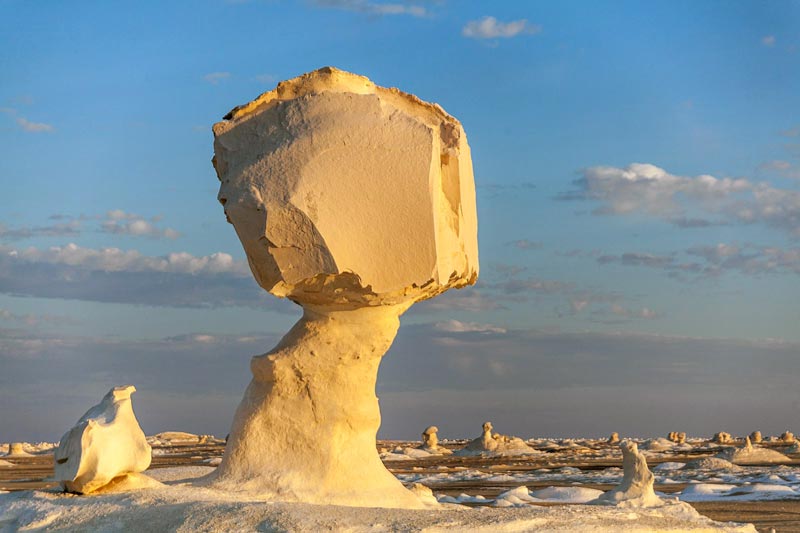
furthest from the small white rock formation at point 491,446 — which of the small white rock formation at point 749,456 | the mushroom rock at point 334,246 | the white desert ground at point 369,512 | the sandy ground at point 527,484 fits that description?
the mushroom rock at point 334,246

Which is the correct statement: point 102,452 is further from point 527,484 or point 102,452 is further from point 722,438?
point 722,438

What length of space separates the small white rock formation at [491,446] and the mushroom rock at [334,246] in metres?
28.1

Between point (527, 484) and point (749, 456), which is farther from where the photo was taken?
point (749, 456)

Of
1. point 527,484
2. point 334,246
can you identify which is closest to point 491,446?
point 527,484

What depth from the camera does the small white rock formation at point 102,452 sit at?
9.18 metres

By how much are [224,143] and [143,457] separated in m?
2.98

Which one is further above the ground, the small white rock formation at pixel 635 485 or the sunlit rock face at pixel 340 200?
the sunlit rock face at pixel 340 200

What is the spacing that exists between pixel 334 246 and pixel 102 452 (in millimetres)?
2679

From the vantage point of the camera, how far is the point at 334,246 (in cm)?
930

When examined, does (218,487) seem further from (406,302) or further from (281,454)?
(406,302)

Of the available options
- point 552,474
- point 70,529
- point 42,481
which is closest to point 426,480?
point 552,474

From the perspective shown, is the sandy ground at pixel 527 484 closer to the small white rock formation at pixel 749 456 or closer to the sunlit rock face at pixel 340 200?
the small white rock formation at pixel 749 456

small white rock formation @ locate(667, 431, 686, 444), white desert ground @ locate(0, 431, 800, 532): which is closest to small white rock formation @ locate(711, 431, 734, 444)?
small white rock formation @ locate(667, 431, 686, 444)

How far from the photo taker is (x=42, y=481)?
24141 millimetres
